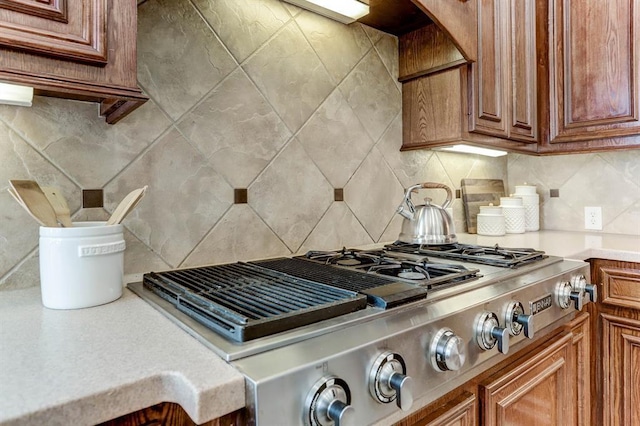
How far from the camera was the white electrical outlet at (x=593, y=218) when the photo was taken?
189 cm

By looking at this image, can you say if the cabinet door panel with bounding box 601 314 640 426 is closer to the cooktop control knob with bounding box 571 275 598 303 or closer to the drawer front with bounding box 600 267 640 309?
the drawer front with bounding box 600 267 640 309

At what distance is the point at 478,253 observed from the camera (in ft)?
4.25

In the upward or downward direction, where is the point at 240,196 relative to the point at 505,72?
downward

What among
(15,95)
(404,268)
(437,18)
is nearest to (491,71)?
(437,18)

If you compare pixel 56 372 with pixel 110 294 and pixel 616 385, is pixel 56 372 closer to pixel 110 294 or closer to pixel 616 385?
pixel 110 294

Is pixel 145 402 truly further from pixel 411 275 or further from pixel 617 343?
pixel 617 343

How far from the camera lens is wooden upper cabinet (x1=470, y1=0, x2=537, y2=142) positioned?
1.49 meters

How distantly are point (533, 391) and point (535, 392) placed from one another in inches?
0.5

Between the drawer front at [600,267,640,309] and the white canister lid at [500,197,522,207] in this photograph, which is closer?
the drawer front at [600,267,640,309]

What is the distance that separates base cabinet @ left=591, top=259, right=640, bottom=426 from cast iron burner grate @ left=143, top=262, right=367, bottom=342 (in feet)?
3.73

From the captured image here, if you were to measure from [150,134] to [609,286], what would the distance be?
156 cm

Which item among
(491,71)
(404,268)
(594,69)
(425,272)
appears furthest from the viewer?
(594,69)

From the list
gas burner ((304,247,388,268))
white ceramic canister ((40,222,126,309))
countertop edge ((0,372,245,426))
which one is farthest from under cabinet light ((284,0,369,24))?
countertop edge ((0,372,245,426))

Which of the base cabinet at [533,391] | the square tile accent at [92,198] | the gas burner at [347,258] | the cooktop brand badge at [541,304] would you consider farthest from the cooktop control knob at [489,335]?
the square tile accent at [92,198]
